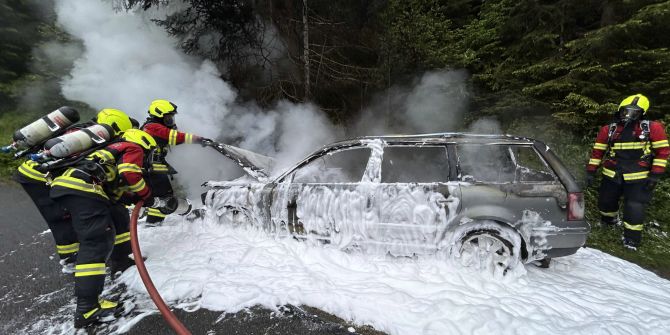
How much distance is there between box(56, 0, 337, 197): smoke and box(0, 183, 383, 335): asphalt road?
3.17 meters

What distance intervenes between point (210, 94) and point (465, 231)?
6.22 meters

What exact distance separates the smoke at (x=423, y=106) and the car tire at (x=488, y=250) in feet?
15.7

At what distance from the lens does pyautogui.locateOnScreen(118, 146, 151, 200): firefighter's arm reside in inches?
120

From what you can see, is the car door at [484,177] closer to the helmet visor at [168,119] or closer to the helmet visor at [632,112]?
the helmet visor at [632,112]

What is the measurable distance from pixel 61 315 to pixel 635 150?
6.94 meters

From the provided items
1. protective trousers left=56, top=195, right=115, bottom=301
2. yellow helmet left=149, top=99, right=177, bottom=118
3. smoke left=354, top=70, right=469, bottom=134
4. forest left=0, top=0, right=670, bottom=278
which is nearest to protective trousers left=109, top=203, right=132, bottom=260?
protective trousers left=56, top=195, right=115, bottom=301

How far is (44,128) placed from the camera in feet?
10.6

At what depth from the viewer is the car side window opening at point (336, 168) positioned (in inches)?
154

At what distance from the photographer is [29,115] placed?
33.7 ft

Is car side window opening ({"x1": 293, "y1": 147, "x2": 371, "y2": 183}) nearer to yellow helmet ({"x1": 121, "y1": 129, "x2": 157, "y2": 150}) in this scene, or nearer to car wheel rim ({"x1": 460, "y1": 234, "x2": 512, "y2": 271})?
car wheel rim ({"x1": 460, "y1": 234, "x2": 512, "y2": 271})

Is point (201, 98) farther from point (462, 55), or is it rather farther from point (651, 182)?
point (651, 182)

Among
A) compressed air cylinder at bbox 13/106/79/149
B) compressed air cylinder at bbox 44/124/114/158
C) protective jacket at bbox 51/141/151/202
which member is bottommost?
protective jacket at bbox 51/141/151/202

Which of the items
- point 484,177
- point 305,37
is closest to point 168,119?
point 305,37

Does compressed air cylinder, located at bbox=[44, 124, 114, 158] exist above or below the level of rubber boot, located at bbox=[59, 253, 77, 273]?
above
